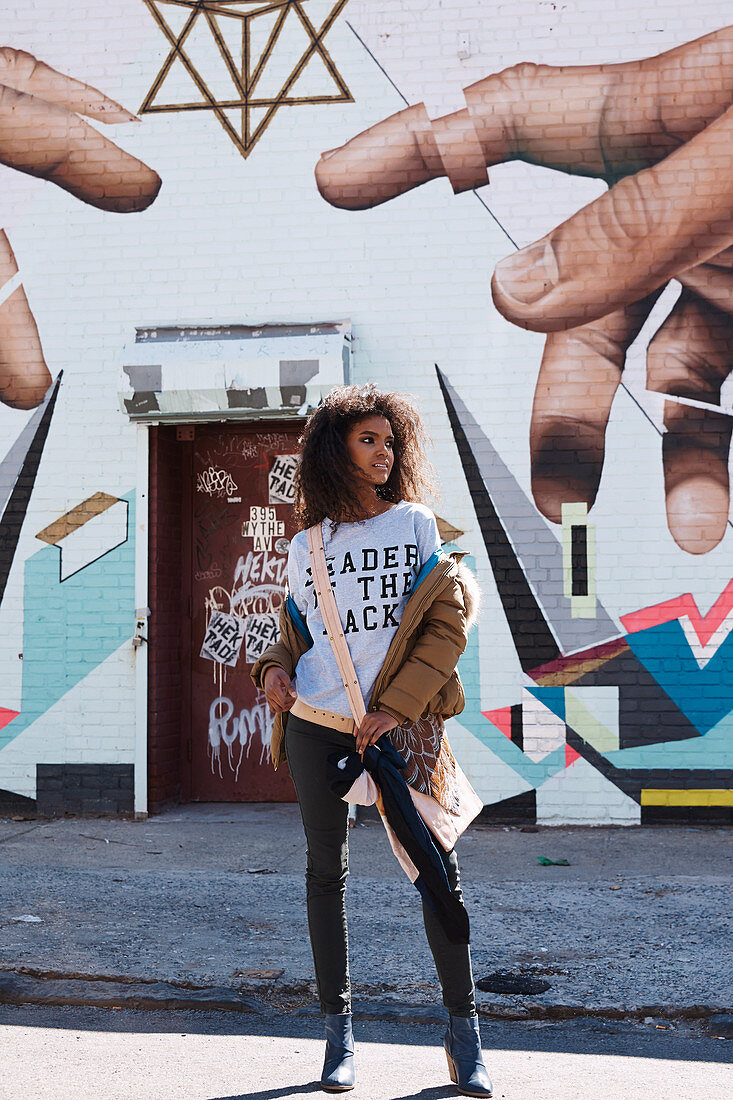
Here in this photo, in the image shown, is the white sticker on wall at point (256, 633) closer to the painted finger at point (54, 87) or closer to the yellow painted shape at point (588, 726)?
the yellow painted shape at point (588, 726)

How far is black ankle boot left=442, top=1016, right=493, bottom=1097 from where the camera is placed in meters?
3.33

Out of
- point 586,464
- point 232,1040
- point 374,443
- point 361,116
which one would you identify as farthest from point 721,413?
point 232,1040

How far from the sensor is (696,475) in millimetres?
7441

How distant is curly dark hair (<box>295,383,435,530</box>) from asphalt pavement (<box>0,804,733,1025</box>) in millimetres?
1903

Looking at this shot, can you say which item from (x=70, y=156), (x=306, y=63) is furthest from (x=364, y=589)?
(x=70, y=156)

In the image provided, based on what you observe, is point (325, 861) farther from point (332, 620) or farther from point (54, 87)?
point (54, 87)

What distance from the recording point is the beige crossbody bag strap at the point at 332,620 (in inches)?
133

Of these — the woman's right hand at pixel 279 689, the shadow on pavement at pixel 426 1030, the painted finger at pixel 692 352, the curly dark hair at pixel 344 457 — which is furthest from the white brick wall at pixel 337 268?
the woman's right hand at pixel 279 689

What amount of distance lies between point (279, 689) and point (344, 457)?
2.42ft

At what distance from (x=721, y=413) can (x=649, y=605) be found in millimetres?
1320

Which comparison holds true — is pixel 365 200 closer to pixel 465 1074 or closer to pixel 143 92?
pixel 143 92

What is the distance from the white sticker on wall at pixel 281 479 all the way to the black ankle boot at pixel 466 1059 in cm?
513

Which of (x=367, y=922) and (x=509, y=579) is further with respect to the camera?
(x=509, y=579)

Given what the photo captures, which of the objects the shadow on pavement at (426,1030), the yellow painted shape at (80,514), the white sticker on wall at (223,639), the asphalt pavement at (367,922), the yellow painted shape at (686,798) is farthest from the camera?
the white sticker on wall at (223,639)
